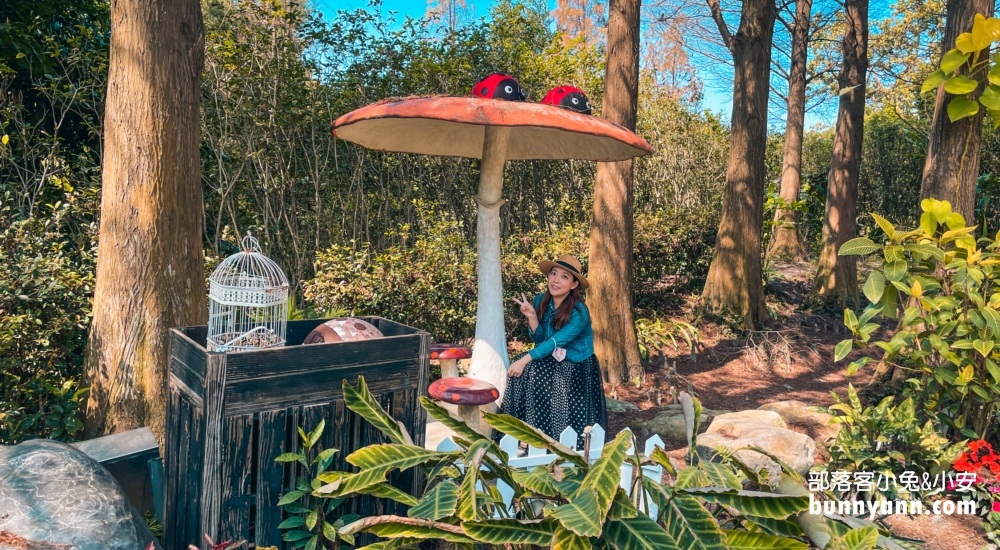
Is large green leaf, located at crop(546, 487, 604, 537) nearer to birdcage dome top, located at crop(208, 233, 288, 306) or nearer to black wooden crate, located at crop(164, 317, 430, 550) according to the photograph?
black wooden crate, located at crop(164, 317, 430, 550)

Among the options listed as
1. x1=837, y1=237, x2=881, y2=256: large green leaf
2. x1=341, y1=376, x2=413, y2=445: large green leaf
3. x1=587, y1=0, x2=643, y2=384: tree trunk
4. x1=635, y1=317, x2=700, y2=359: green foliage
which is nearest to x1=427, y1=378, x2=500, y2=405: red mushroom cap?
x1=341, y1=376, x2=413, y2=445: large green leaf

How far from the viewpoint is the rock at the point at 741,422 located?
15.1 feet

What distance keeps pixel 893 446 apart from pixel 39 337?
513cm

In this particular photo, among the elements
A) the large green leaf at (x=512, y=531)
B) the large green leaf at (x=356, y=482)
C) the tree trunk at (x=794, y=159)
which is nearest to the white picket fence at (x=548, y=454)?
the large green leaf at (x=356, y=482)

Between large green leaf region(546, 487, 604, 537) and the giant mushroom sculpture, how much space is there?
2212 mm

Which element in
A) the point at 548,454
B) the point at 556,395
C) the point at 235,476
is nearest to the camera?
the point at 235,476

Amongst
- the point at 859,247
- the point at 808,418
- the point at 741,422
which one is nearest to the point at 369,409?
the point at 859,247

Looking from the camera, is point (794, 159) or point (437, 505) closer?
point (437, 505)

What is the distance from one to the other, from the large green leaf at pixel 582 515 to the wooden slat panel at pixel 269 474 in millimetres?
1061

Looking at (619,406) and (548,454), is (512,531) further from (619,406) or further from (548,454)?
(619,406)

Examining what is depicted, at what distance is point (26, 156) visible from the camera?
570 centimetres

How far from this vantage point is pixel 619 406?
5.97 meters

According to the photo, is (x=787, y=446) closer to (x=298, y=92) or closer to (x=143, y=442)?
(x=143, y=442)

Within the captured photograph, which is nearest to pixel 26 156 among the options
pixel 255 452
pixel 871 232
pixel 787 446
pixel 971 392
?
pixel 255 452
